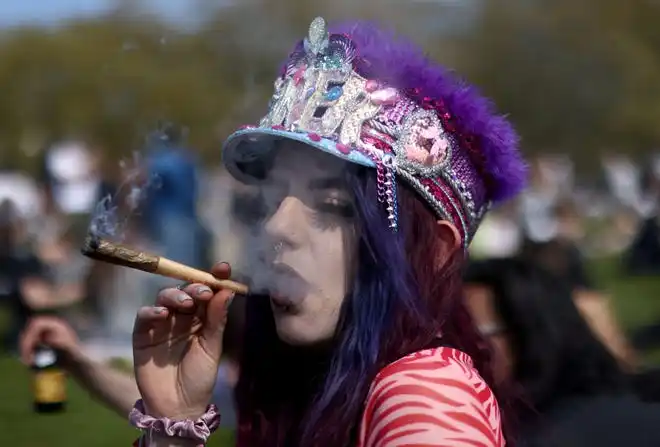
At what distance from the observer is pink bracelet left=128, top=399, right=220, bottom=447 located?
1.72 metres

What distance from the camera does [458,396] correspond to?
144cm

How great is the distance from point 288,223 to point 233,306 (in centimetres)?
69

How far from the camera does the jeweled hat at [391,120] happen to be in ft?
5.18

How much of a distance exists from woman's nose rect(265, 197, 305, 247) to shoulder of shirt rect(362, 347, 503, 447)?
0.24 m

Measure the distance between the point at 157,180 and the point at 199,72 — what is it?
223cm

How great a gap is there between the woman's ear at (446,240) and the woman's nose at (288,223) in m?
0.22

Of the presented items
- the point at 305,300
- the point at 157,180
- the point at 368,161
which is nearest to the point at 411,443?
the point at 305,300

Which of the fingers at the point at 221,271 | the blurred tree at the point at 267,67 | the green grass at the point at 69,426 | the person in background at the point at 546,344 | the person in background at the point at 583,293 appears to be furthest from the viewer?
the green grass at the point at 69,426

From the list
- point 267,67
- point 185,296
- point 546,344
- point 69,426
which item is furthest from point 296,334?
point 69,426

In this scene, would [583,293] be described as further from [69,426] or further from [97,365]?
[97,365]

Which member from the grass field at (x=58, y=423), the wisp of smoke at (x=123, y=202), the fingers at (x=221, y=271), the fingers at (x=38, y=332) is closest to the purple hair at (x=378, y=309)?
the fingers at (x=221, y=271)

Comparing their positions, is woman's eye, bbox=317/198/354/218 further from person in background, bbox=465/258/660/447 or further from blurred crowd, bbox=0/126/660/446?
person in background, bbox=465/258/660/447

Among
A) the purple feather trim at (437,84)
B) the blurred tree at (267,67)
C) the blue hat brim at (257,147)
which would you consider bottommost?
the blue hat brim at (257,147)

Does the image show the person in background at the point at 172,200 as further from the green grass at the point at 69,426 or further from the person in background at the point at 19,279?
the person in background at the point at 19,279
